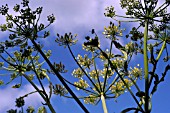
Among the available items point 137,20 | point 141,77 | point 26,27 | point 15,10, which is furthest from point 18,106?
point 141,77

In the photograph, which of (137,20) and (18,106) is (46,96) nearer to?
(18,106)

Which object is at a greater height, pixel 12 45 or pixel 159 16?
pixel 12 45

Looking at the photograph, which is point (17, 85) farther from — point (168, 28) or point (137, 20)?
point (168, 28)

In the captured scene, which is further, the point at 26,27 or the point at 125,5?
the point at 125,5

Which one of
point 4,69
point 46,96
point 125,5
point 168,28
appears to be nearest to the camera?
point 46,96

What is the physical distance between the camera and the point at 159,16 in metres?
7.70

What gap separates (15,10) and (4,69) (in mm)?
2702

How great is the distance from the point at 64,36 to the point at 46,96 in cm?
123

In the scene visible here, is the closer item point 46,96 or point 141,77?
point 46,96

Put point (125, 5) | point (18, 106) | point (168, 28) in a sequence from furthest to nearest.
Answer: point (125, 5), point (168, 28), point (18, 106)

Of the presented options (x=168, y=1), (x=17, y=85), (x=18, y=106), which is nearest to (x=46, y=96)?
(x=18, y=106)

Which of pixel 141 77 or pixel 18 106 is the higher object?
pixel 141 77

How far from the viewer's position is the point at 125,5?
9.29 metres

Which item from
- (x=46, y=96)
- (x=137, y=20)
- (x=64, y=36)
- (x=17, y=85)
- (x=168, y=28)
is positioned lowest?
(x=46, y=96)
